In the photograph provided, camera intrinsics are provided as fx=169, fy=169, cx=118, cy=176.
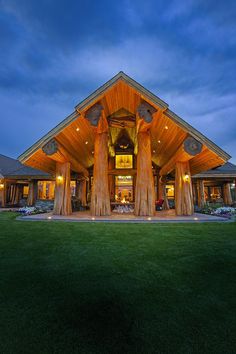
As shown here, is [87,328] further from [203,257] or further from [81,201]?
[81,201]

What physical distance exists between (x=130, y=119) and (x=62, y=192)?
5765mm

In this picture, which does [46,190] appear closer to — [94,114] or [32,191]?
[32,191]

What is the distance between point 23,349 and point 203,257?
2.82 m

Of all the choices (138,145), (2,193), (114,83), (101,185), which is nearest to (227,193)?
(138,145)

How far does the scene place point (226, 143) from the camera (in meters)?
108

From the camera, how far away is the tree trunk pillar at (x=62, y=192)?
883cm

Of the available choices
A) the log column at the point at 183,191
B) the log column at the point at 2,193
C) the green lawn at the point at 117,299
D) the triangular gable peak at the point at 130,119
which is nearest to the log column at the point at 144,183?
the triangular gable peak at the point at 130,119

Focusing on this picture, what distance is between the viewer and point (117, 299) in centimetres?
182

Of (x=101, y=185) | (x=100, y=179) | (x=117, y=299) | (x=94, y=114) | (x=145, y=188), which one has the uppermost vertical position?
(x=94, y=114)

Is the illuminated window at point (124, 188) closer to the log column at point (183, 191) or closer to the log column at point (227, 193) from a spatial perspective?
the log column at point (183, 191)

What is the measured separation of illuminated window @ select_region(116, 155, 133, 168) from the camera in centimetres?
1566

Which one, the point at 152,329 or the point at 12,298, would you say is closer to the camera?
the point at 152,329

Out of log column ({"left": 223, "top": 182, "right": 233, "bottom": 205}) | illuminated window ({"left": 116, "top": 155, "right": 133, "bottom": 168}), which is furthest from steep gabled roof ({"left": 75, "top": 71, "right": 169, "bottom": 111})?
log column ({"left": 223, "top": 182, "right": 233, "bottom": 205})

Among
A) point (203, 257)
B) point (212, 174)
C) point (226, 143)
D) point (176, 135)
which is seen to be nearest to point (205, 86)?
point (226, 143)
